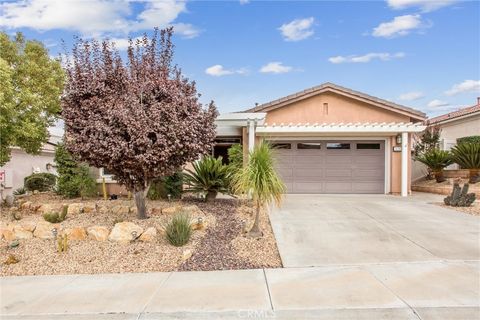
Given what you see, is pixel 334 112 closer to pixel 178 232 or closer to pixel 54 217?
pixel 178 232

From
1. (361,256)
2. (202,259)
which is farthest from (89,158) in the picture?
(361,256)

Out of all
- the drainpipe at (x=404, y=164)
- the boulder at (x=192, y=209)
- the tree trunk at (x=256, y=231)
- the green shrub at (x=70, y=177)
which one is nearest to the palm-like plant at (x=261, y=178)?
the tree trunk at (x=256, y=231)

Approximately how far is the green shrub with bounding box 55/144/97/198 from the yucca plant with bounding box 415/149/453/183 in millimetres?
14795

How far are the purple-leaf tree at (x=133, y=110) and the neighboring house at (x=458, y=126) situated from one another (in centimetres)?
1719

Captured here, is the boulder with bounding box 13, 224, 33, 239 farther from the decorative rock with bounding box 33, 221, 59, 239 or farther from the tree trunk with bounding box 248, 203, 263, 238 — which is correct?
the tree trunk with bounding box 248, 203, 263, 238

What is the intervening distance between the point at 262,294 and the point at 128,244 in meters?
3.66

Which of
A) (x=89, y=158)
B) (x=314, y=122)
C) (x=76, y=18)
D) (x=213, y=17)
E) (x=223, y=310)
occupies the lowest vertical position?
(x=223, y=310)

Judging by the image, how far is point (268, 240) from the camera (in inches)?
304

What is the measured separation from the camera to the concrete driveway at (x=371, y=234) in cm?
666

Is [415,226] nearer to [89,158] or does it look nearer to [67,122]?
[89,158]

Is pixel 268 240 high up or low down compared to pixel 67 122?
down

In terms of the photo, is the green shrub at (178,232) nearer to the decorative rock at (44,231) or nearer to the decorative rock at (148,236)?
the decorative rock at (148,236)

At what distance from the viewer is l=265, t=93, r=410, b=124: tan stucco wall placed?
52.5ft

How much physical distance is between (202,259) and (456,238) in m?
5.43
